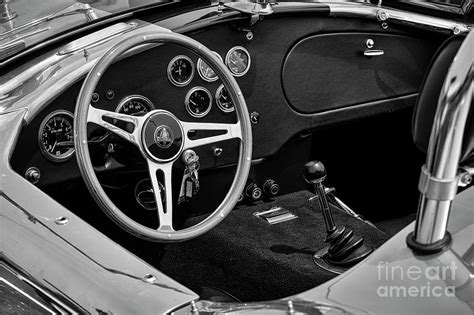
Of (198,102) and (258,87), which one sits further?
(258,87)

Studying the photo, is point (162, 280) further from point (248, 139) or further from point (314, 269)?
point (314, 269)

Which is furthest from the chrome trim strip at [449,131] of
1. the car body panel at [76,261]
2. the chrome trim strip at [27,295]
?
the chrome trim strip at [27,295]

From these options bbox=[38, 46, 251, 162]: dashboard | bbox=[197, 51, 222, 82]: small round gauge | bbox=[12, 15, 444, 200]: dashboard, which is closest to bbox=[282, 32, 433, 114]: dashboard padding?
bbox=[12, 15, 444, 200]: dashboard

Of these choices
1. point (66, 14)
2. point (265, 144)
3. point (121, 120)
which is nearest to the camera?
point (121, 120)

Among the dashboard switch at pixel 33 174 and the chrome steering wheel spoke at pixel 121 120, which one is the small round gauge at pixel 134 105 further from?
the dashboard switch at pixel 33 174

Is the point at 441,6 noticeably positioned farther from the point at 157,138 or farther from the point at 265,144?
the point at 157,138

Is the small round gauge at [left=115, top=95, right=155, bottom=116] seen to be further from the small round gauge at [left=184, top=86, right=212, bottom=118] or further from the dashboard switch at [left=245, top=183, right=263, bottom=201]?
the dashboard switch at [left=245, top=183, right=263, bottom=201]

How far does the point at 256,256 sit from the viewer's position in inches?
96.3

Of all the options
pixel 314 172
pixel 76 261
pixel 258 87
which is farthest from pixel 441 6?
pixel 76 261

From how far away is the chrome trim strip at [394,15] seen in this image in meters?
2.72

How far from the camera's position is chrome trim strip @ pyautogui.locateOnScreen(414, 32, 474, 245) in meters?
1.16

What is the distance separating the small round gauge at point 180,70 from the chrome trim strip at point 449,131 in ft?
4.33

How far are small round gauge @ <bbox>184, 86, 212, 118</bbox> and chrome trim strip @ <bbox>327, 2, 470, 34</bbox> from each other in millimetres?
642

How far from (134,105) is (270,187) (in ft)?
2.65
